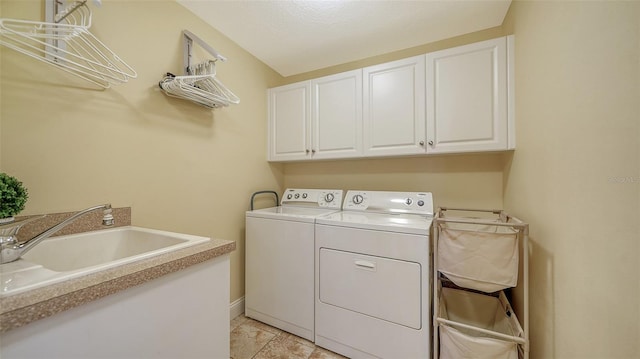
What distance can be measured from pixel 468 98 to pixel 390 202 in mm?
940

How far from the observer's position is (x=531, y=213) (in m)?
1.22

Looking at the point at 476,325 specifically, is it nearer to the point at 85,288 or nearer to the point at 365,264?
the point at 365,264

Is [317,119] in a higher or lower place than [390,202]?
higher

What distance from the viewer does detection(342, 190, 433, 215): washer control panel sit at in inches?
68.6

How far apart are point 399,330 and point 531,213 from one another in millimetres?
1000

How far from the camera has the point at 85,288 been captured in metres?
0.56

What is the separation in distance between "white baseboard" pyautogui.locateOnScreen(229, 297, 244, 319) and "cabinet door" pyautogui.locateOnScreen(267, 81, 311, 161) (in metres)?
1.37

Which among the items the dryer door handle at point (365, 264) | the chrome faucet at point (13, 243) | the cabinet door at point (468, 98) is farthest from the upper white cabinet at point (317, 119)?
the chrome faucet at point (13, 243)

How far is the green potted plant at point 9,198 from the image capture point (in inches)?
28.6

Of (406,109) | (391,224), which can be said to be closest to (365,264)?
(391,224)

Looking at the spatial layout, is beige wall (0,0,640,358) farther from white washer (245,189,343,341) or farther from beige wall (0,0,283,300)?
white washer (245,189,343,341)

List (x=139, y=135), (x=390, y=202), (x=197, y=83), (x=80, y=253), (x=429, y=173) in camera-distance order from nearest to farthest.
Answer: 1. (x=80, y=253)
2. (x=139, y=135)
3. (x=197, y=83)
4. (x=390, y=202)
5. (x=429, y=173)

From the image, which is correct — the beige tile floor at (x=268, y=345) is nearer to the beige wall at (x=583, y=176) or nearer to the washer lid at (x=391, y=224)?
the washer lid at (x=391, y=224)

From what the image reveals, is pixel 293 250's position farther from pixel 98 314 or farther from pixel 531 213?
pixel 531 213
